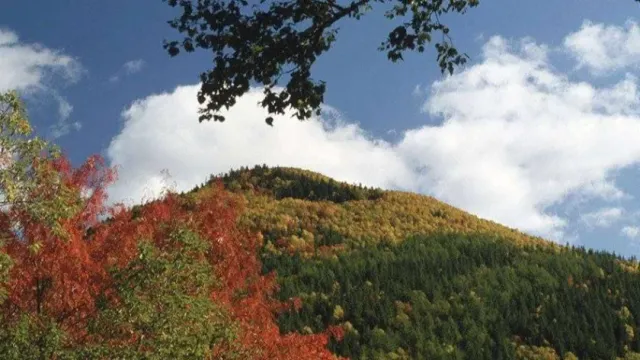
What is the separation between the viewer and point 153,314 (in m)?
12.4

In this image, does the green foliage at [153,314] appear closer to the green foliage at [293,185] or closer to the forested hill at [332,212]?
the forested hill at [332,212]

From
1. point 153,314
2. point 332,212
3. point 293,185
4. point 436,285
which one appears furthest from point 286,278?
point 153,314

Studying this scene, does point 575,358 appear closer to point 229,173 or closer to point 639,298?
point 639,298

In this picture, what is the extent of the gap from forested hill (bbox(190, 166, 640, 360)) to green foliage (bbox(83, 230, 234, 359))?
1569 centimetres

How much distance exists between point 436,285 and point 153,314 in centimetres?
2400

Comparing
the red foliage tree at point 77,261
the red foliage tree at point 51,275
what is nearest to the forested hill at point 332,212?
the red foliage tree at point 77,261

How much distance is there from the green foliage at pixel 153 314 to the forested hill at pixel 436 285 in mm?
15689

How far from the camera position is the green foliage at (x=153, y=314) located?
480 inches

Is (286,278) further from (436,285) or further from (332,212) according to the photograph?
(332,212)

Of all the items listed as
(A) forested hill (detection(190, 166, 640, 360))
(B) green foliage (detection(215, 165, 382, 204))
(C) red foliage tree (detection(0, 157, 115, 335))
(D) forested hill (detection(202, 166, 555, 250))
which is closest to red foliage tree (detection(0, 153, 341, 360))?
(C) red foliage tree (detection(0, 157, 115, 335))

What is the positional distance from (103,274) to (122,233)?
98.2 inches

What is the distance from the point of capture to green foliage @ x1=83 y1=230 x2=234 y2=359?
1220 centimetres

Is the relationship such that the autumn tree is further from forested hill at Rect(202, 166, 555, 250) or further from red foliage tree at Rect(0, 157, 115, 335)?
forested hill at Rect(202, 166, 555, 250)

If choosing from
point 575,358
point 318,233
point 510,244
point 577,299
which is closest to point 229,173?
point 318,233
